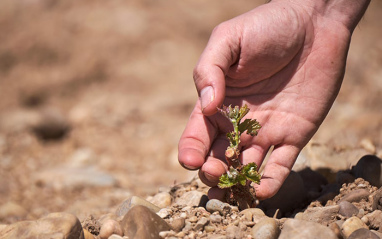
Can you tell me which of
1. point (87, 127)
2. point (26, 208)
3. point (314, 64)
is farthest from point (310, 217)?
point (87, 127)

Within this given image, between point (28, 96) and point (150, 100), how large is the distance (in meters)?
2.35

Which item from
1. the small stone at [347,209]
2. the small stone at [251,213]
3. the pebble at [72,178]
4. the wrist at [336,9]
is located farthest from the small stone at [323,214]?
the pebble at [72,178]

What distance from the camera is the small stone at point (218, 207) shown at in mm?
2193

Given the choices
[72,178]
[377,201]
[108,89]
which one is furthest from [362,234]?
[108,89]

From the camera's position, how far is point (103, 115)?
730 cm

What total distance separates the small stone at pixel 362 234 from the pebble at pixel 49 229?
1.30m

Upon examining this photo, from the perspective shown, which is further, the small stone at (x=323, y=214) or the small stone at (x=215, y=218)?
the small stone at (x=323, y=214)

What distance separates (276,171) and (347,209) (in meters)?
0.44

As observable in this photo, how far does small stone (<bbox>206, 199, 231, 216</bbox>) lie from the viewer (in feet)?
7.20

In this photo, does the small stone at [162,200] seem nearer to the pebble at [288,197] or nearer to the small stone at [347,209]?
the pebble at [288,197]

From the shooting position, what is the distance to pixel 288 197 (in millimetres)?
2650

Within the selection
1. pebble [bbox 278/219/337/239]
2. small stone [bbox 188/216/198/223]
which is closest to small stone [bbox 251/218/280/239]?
pebble [bbox 278/219/337/239]

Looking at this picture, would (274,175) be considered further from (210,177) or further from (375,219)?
(375,219)

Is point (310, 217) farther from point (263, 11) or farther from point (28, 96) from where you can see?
point (28, 96)
